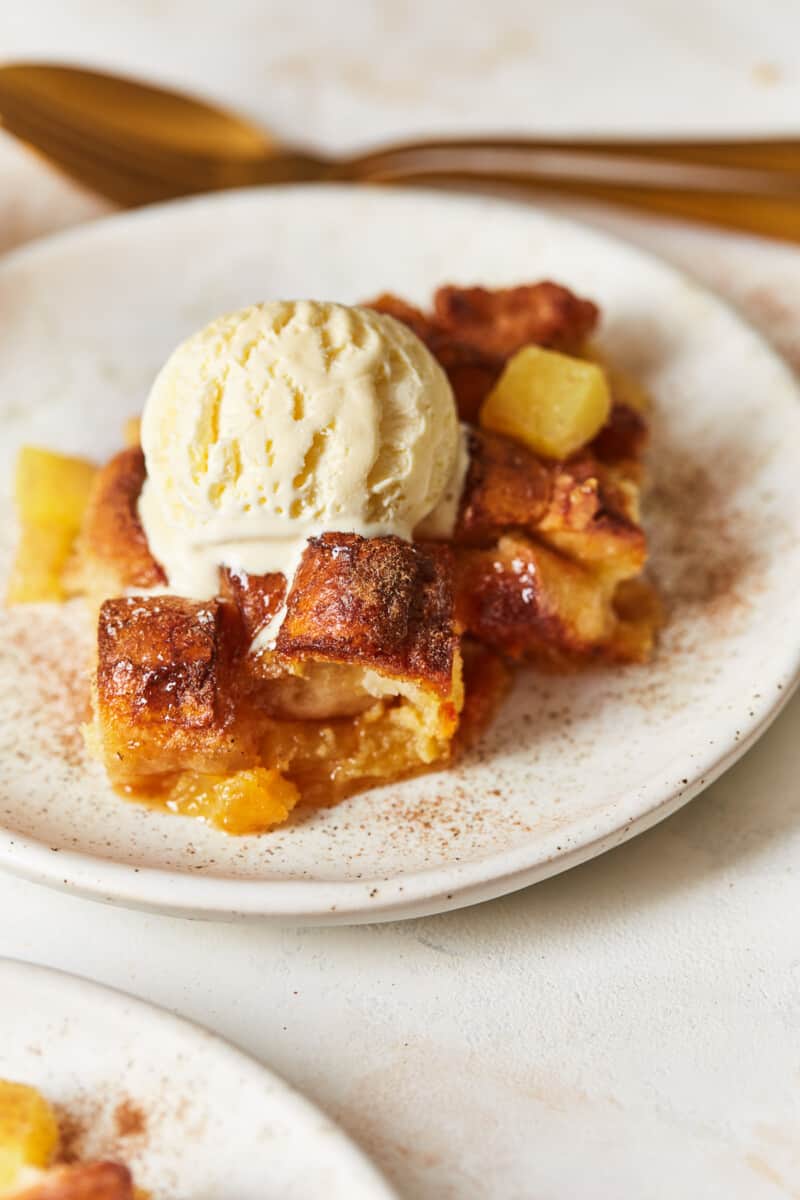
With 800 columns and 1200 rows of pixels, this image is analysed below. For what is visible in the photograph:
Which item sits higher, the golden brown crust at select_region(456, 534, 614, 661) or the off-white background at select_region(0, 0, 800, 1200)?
the golden brown crust at select_region(456, 534, 614, 661)

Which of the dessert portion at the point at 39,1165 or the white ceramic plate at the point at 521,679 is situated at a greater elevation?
the white ceramic plate at the point at 521,679

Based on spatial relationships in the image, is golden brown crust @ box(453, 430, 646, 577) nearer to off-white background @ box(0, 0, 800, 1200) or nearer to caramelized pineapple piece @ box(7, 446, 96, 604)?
off-white background @ box(0, 0, 800, 1200)

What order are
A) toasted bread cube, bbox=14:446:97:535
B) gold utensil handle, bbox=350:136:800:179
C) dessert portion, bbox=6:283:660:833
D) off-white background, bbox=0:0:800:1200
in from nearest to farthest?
off-white background, bbox=0:0:800:1200
dessert portion, bbox=6:283:660:833
toasted bread cube, bbox=14:446:97:535
gold utensil handle, bbox=350:136:800:179

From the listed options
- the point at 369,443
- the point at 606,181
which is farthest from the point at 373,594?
the point at 606,181

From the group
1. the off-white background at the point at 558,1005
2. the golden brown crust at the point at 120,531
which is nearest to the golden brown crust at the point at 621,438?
the off-white background at the point at 558,1005

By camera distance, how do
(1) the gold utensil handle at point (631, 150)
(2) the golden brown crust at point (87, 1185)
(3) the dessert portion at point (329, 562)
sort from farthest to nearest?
1. (1) the gold utensil handle at point (631, 150)
2. (3) the dessert portion at point (329, 562)
3. (2) the golden brown crust at point (87, 1185)

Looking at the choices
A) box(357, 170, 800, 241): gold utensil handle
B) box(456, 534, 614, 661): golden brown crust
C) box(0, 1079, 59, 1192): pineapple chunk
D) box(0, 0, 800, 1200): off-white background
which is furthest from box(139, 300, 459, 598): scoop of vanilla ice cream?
box(357, 170, 800, 241): gold utensil handle

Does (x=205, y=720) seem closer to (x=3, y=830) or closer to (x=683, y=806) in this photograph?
(x=3, y=830)

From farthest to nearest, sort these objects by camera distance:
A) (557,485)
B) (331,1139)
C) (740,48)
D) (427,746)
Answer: (740,48)
(557,485)
(427,746)
(331,1139)

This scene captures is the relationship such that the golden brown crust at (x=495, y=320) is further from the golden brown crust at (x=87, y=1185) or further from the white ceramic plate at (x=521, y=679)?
the golden brown crust at (x=87, y=1185)
